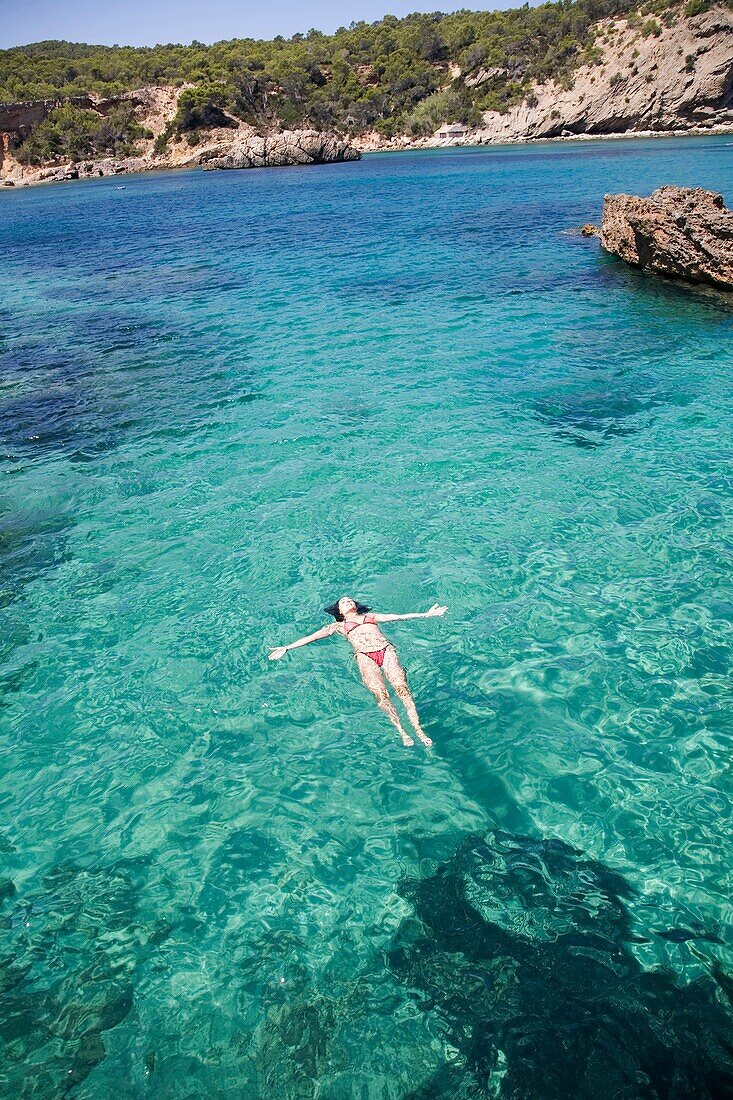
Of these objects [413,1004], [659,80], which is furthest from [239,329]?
[659,80]

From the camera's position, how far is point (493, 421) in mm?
13430

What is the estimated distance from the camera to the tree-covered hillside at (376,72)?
101 m

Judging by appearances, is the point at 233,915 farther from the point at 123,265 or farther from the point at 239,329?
the point at 123,265

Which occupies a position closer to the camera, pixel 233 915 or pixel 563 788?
pixel 233 915

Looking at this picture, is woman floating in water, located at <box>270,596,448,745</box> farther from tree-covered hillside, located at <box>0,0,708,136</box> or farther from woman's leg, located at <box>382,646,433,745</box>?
tree-covered hillside, located at <box>0,0,708,136</box>

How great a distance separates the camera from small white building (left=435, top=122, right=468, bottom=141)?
342 ft

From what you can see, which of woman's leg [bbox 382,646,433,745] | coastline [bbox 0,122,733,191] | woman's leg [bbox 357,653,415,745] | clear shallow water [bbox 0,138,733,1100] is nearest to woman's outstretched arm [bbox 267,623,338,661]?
clear shallow water [bbox 0,138,733,1100]

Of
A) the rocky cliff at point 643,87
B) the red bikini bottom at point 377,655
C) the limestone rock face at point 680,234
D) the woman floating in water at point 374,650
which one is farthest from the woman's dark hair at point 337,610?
the rocky cliff at point 643,87

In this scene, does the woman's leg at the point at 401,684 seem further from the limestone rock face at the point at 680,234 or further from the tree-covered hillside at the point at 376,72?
the tree-covered hillside at the point at 376,72

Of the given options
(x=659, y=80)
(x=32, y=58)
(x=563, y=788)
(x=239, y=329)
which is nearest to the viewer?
(x=563, y=788)

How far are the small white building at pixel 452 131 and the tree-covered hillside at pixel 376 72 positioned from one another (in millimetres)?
1393

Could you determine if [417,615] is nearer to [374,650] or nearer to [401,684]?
[374,650]

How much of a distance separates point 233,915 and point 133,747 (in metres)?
2.36

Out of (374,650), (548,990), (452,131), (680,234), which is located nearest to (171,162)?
(452,131)
